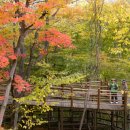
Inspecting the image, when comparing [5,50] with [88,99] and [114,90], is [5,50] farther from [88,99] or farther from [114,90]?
[114,90]

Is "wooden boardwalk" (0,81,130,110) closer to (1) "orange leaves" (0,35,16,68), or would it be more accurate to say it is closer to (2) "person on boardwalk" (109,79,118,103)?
(2) "person on boardwalk" (109,79,118,103)

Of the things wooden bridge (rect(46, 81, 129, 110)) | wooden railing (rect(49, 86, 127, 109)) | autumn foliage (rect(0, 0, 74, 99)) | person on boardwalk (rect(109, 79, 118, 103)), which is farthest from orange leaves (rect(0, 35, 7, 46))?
person on boardwalk (rect(109, 79, 118, 103))

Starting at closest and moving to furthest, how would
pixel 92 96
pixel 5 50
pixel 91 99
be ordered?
1. pixel 5 50
2. pixel 91 99
3. pixel 92 96

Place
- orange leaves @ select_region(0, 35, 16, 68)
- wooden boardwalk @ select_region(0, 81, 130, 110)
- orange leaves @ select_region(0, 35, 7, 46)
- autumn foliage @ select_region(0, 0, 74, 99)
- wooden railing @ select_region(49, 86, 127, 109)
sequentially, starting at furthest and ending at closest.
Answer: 1. wooden boardwalk @ select_region(0, 81, 130, 110)
2. wooden railing @ select_region(49, 86, 127, 109)
3. orange leaves @ select_region(0, 35, 7, 46)
4. orange leaves @ select_region(0, 35, 16, 68)
5. autumn foliage @ select_region(0, 0, 74, 99)

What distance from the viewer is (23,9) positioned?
12.1 m

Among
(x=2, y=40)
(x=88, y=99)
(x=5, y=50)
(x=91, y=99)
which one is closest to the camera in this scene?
(x=5, y=50)

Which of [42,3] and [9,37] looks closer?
[42,3]

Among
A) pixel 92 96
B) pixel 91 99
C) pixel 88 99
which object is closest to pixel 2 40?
pixel 88 99

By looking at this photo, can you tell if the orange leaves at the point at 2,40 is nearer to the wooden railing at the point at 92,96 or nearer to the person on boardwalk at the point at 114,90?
the wooden railing at the point at 92,96

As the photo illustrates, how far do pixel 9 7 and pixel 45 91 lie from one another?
11.8 feet

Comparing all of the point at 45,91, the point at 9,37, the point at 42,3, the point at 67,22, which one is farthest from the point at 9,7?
the point at 67,22

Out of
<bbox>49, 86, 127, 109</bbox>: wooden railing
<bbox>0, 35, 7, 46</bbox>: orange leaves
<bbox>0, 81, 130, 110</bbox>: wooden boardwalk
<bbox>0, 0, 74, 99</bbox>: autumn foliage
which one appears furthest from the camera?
<bbox>0, 81, 130, 110</bbox>: wooden boardwalk

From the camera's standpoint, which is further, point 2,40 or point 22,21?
point 2,40

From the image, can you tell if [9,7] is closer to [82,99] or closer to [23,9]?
[23,9]
